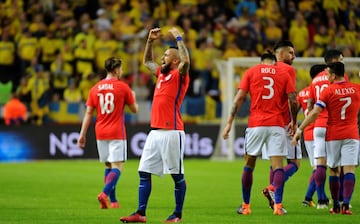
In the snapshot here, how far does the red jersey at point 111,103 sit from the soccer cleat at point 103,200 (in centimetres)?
102

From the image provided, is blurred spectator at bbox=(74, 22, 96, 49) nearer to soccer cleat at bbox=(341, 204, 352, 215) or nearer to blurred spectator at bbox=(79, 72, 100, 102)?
blurred spectator at bbox=(79, 72, 100, 102)

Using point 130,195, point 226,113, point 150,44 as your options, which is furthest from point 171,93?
point 226,113

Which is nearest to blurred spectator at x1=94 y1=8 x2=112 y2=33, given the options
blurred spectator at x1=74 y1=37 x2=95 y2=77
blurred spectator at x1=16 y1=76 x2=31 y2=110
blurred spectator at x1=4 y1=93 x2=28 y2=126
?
blurred spectator at x1=74 y1=37 x2=95 y2=77

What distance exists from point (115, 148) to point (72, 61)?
50.0 feet

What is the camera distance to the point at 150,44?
13.0m

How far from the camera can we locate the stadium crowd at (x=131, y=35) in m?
29.2

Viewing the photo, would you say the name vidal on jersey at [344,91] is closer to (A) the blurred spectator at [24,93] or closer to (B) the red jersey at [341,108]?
(B) the red jersey at [341,108]

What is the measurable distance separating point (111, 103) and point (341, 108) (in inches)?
144

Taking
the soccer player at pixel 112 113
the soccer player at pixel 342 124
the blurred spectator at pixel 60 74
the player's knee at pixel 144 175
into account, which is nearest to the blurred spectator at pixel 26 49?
the blurred spectator at pixel 60 74

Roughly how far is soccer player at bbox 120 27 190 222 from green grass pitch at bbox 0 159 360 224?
46 cm

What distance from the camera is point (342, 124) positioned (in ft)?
44.9

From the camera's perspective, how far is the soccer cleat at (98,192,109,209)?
48.2 ft

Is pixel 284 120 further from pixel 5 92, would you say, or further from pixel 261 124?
pixel 5 92

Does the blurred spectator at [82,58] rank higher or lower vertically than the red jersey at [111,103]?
higher
